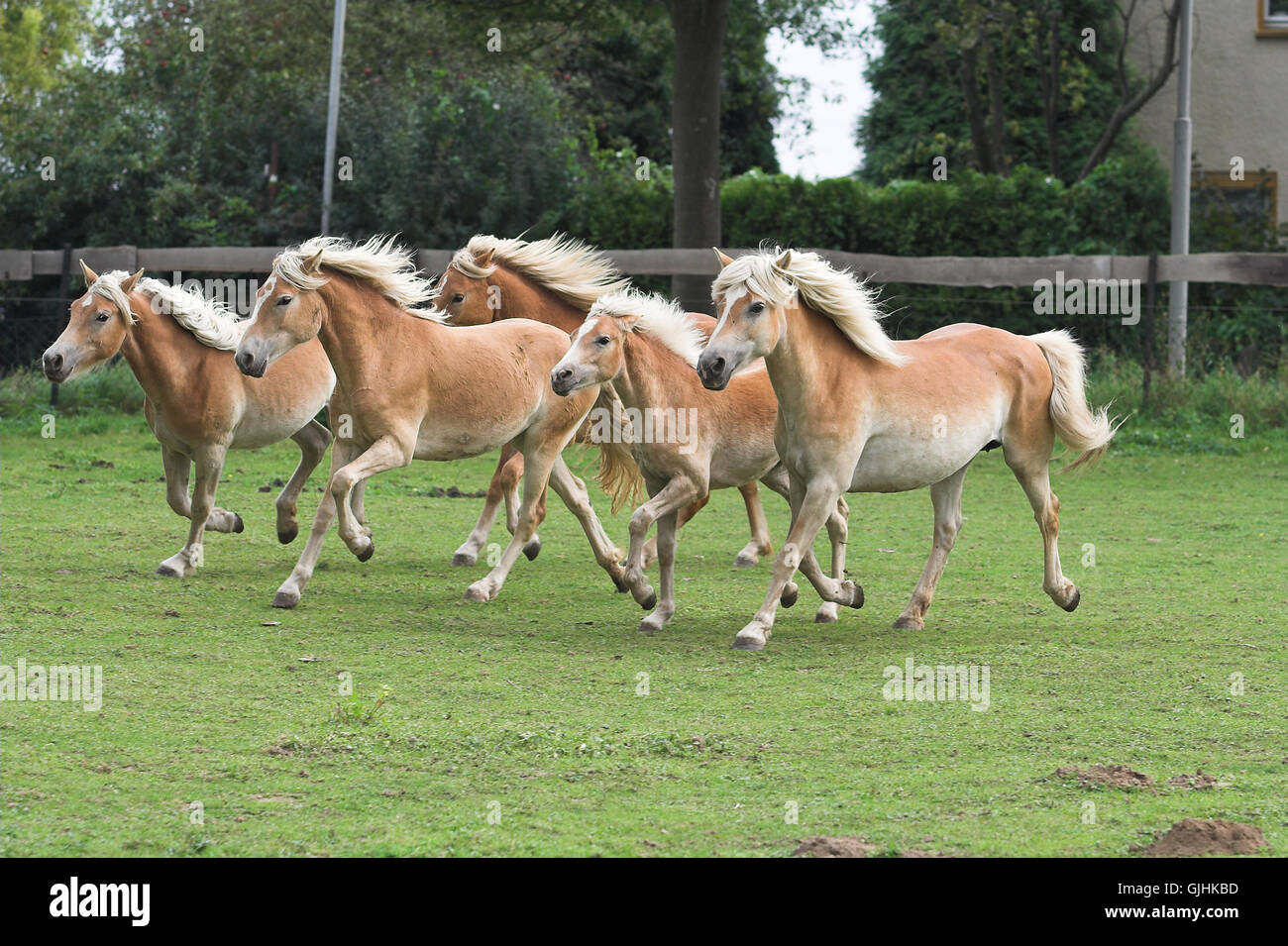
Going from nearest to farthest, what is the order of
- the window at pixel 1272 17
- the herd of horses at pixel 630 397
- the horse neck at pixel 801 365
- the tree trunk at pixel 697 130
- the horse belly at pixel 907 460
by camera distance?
1. the horse neck at pixel 801 365
2. the herd of horses at pixel 630 397
3. the horse belly at pixel 907 460
4. the tree trunk at pixel 697 130
5. the window at pixel 1272 17

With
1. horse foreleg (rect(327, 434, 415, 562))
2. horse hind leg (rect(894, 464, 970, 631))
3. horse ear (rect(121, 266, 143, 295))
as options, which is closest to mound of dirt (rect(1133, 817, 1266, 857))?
horse hind leg (rect(894, 464, 970, 631))

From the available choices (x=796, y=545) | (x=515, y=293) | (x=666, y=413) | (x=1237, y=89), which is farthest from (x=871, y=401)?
(x=1237, y=89)

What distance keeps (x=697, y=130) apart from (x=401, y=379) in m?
10.3

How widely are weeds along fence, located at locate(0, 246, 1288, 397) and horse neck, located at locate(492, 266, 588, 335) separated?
6.31 m

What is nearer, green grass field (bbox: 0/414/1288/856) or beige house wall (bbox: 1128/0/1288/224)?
green grass field (bbox: 0/414/1288/856)

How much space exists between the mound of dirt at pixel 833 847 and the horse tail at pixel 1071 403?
4.22 meters

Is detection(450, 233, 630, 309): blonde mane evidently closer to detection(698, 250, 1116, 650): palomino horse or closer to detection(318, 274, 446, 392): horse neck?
detection(318, 274, 446, 392): horse neck

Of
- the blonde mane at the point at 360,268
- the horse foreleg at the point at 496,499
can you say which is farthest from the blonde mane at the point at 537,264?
the blonde mane at the point at 360,268

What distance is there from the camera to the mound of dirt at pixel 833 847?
4.34m

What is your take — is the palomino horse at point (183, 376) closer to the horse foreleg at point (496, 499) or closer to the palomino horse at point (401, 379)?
the palomino horse at point (401, 379)

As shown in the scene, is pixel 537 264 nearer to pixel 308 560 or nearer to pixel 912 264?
pixel 308 560

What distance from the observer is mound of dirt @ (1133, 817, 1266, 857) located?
4.39 meters

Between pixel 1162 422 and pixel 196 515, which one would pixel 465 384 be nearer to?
pixel 196 515

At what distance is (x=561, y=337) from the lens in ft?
30.1
